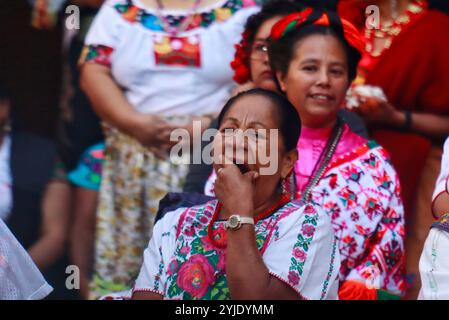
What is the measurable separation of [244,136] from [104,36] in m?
1.28

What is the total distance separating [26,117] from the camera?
15.2 feet

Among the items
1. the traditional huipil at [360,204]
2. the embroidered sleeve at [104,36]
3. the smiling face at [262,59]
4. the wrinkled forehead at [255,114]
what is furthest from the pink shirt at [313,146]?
the embroidered sleeve at [104,36]

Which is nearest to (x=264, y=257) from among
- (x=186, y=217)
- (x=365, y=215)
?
(x=186, y=217)

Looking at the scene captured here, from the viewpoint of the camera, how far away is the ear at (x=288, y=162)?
344 centimetres

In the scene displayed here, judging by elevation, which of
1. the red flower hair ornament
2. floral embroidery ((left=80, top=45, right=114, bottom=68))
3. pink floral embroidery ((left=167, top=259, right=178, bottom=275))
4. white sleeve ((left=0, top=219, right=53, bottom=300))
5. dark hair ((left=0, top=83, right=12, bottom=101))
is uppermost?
the red flower hair ornament

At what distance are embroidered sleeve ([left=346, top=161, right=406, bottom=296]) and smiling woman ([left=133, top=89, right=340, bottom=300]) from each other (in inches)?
16.1

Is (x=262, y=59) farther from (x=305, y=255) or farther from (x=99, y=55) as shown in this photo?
(x=305, y=255)

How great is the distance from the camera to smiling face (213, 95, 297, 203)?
11.0ft

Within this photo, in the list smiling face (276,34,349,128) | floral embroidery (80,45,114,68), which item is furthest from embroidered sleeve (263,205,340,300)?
floral embroidery (80,45,114,68)

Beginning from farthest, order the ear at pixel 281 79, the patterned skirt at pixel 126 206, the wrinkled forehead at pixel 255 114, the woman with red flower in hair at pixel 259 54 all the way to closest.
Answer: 1. the patterned skirt at pixel 126 206
2. the woman with red flower in hair at pixel 259 54
3. the ear at pixel 281 79
4. the wrinkled forehead at pixel 255 114

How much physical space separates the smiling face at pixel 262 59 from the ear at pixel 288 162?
2.22 feet

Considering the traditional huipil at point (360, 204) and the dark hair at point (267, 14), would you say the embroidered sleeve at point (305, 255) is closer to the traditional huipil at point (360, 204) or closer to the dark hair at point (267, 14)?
the traditional huipil at point (360, 204)

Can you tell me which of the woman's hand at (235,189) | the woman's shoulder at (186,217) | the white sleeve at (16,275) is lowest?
the white sleeve at (16,275)

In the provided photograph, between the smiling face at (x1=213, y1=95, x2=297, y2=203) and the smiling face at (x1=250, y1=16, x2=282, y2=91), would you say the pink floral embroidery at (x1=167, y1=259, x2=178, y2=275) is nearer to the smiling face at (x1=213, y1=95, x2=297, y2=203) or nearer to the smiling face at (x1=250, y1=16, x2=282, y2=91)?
the smiling face at (x1=213, y1=95, x2=297, y2=203)
